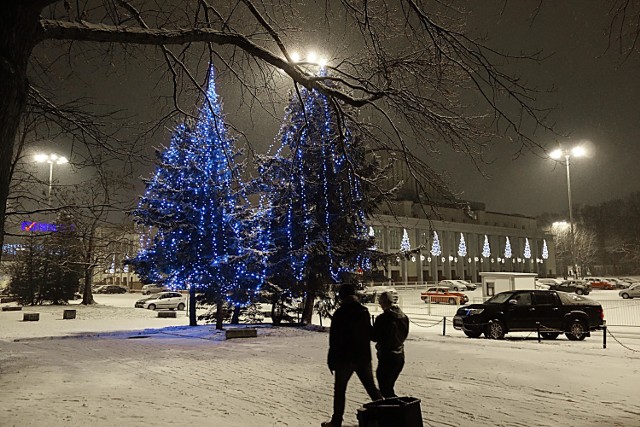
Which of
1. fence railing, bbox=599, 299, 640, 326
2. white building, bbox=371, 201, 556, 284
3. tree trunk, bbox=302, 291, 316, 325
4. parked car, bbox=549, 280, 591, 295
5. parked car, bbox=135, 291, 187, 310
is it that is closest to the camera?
tree trunk, bbox=302, 291, 316, 325

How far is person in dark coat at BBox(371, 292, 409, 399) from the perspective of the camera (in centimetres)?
728

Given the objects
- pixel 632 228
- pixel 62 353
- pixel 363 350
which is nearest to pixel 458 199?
pixel 363 350

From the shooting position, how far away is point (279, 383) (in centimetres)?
1048

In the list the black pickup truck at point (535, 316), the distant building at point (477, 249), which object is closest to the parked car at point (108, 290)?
the distant building at point (477, 249)

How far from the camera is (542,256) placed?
122500mm

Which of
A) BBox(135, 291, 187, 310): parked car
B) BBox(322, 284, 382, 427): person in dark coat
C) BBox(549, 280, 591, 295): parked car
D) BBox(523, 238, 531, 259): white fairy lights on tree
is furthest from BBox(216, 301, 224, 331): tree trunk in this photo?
BBox(523, 238, 531, 259): white fairy lights on tree

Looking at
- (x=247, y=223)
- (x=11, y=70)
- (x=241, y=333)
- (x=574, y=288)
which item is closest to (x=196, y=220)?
(x=247, y=223)

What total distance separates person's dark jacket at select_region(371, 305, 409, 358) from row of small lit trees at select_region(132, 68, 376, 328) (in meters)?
13.7

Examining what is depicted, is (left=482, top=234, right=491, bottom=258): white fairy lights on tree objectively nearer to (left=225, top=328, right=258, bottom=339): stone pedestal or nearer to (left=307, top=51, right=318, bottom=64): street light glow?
(left=225, top=328, right=258, bottom=339): stone pedestal

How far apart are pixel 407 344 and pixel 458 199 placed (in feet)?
33.5

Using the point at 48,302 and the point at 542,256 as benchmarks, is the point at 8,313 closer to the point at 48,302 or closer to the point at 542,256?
the point at 48,302

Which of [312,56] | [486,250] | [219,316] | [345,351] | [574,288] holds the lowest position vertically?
[219,316]

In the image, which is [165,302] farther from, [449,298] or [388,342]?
[388,342]

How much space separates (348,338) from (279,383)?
166 inches
